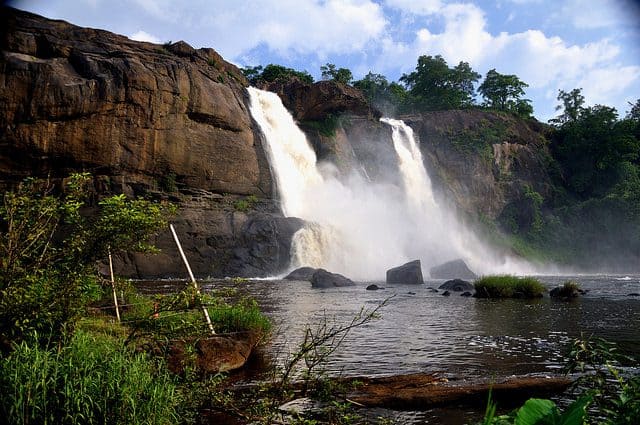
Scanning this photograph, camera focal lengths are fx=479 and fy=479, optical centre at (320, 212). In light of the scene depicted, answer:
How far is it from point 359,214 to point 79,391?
37.8 metres

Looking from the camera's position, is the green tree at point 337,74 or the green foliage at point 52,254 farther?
the green tree at point 337,74

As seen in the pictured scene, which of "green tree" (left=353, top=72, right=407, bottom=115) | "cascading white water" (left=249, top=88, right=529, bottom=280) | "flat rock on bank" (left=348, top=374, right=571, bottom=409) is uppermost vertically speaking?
"green tree" (left=353, top=72, right=407, bottom=115)

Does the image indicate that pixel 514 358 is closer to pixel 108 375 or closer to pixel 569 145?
pixel 108 375

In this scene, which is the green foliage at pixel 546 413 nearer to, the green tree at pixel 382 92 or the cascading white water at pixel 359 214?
the cascading white water at pixel 359 214

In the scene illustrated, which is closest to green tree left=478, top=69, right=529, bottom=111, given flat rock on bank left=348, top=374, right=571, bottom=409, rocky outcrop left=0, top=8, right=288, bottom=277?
rocky outcrop left=0, top=8, right=288, bottom=277

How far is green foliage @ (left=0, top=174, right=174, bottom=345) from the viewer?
471 cm

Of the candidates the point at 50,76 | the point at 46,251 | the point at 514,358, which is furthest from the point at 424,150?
the point at 46,251

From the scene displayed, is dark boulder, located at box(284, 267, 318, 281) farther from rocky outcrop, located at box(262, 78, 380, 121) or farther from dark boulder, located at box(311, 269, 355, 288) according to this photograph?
rocky outcrop, located at box(262, 78, 380, 121)

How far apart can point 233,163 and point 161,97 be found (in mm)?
6723

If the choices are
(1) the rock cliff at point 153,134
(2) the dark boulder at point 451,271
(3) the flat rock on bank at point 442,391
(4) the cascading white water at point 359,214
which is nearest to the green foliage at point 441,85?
(4) the cascading white water at point 359,214

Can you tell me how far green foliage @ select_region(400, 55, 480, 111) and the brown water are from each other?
180 feet

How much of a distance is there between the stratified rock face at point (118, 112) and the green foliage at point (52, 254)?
26460mm

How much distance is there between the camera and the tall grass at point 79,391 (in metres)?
3.83

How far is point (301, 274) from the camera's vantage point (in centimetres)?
2845
